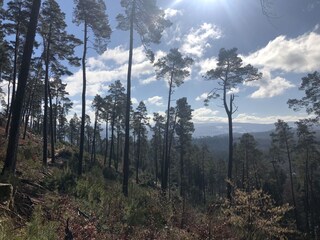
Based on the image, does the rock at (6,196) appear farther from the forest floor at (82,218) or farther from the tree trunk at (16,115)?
the tree trunk at (16,115)

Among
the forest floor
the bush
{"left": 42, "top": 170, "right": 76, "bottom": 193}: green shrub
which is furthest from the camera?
{"left": 42, "top": 170, "right": 76, "bottom": 193}: green shrub

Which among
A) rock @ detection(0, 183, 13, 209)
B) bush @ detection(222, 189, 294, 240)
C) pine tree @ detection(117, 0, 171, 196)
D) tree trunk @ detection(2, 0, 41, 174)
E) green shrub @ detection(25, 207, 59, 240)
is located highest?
pine tree @ detection(117, 0, 171, 196)

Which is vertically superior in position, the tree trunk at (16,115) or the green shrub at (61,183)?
the tree trunk at (16,115)

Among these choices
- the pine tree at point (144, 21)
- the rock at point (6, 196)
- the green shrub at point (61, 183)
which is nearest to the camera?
the rock at point (6, 196)

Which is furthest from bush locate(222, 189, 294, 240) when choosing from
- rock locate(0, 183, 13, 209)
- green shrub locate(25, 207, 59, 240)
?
rock locate(0, 183, 13, 209)

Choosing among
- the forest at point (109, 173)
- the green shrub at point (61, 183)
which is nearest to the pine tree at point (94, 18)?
the forest at point (109, 173)

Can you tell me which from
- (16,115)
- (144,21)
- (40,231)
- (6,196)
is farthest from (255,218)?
(144,21)

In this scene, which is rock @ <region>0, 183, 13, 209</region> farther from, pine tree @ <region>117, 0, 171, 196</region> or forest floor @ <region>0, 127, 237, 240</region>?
pine tree @ <region>117, 0, 171, 196</region>

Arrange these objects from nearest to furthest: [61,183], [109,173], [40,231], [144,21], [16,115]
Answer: [40,231] < [16,115] < [61,183] < [144,21] < [109,173]

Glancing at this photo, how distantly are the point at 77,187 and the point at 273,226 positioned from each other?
7.39 meters

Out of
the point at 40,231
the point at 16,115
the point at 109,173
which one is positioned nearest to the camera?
the point at 40,231

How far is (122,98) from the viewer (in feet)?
167

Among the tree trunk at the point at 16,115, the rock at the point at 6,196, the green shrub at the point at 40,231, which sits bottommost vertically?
the green shrub at the point at 40,231

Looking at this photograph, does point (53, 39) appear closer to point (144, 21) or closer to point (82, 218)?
point (144, 21)
